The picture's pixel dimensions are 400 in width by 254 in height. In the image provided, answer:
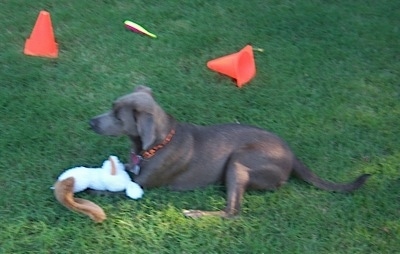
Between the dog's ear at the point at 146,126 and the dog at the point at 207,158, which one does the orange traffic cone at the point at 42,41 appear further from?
the dog's ear at the point at 146,126

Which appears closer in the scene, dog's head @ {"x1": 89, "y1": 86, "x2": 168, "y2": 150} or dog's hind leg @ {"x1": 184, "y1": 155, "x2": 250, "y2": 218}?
dog's head @ {"x1": 89, "y1": 86, "x2": 168, "y2": 150}

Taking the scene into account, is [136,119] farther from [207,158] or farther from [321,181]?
[321,181]

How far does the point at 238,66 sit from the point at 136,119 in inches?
70.3

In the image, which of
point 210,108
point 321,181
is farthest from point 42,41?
point 321,181

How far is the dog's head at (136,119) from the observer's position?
4.09m

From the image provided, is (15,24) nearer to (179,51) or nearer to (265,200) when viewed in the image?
(179,51)

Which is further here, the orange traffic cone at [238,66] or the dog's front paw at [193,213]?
the orange traffic cone at [238,66]

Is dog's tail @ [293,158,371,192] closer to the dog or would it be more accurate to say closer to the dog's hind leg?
the dog

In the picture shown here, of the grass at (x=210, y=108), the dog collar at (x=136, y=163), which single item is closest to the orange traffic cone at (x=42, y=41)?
the grass at (x=210, y=108)

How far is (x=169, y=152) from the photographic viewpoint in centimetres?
432

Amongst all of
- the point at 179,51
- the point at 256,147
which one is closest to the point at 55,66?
the point at 179,51

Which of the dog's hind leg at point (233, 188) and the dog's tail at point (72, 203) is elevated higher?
the dog's hind leg at point (233, 188)

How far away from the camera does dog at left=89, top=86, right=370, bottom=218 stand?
13.9 ft

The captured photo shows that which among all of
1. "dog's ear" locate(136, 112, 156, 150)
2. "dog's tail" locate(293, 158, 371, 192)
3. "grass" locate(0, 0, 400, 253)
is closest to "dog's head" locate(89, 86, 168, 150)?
"dog's ear" locate(136, 112, 156, 150)
